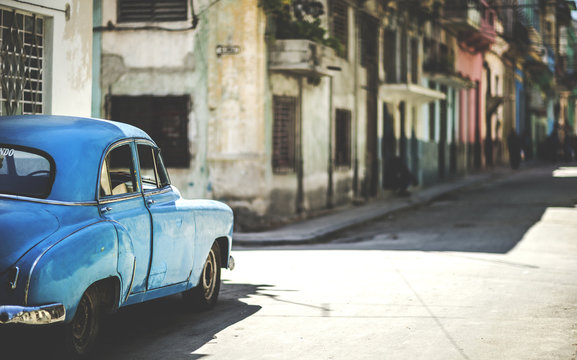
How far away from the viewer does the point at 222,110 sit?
19.5m

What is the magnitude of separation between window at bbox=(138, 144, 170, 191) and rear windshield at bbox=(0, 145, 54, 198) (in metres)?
1.11

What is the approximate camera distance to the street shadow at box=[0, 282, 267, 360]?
5.71m

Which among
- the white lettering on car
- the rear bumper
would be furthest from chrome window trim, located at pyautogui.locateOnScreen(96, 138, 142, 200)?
the rear bumper

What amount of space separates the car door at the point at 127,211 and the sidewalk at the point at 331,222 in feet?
32.9

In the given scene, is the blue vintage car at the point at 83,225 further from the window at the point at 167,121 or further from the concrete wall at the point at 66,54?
the window at the point at 167,121

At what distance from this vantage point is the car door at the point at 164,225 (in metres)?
7.18

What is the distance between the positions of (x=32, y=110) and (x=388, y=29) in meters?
18.2

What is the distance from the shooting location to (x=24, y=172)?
620cm

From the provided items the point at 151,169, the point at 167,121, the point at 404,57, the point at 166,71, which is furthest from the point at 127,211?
the point at 404,57

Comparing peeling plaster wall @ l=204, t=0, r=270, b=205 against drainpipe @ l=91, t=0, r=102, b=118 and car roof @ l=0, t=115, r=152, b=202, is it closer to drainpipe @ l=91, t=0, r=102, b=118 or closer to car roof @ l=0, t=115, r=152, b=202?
drainpipe @ l=91, t=0, r=102, b=118

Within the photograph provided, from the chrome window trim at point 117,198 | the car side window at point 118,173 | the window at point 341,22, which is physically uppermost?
the window at point 341,22

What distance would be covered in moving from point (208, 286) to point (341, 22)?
664 inches

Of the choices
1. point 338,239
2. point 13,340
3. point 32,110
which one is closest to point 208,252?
point 13,340

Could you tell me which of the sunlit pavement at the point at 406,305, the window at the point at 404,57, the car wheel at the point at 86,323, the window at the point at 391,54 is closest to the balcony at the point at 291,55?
the sunlit pavement at the point at 406,305
